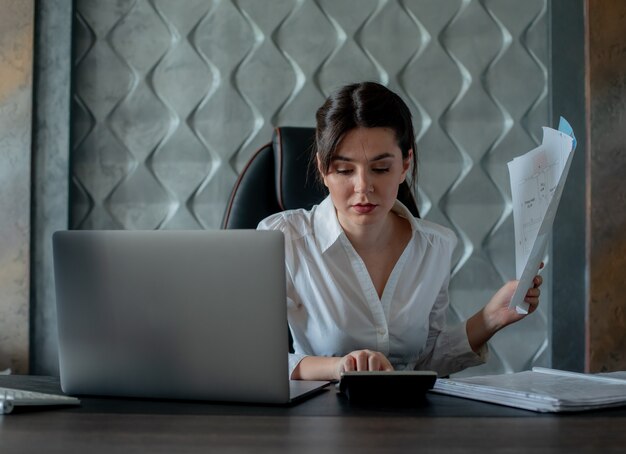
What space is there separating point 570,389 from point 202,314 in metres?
0.48

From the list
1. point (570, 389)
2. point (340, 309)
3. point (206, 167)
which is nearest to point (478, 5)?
point (206, 167)

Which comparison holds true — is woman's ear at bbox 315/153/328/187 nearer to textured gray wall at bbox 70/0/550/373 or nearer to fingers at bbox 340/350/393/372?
fingers at bbox 340/350/393/372

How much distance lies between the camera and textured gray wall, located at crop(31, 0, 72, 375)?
7.34 feet

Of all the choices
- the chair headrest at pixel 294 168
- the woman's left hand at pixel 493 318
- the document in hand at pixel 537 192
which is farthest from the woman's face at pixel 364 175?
the document in hand at pixel 537 192

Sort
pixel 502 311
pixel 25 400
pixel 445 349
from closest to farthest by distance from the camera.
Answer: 1. pixel 25 400
2. pixel 502 311
3. pixel 445 349

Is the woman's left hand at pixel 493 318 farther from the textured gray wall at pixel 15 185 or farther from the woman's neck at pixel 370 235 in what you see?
the textured gray wall at pixel 15 185

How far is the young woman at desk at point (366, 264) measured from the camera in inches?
62.8

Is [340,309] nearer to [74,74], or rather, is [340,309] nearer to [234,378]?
[234,378]

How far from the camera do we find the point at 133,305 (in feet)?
3.36

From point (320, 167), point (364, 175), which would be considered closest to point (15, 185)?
point (320, 167)

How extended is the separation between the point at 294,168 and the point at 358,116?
0.62 feet

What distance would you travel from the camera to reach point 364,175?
1571 mm

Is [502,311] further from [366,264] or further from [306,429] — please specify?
[306,429]

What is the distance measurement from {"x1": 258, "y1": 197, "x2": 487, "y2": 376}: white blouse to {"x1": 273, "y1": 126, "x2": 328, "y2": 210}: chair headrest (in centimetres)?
5
